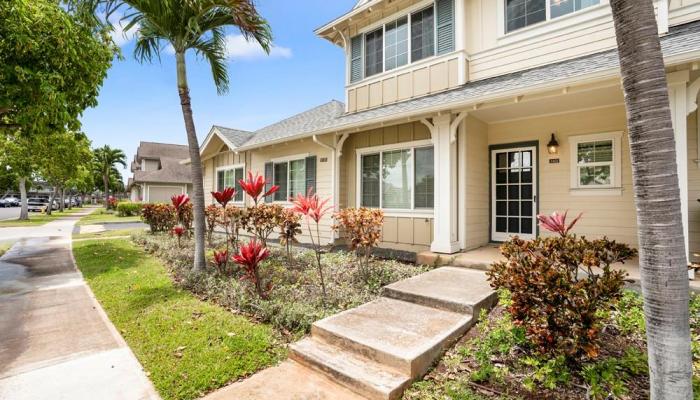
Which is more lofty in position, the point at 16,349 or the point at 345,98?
the point at 345,98

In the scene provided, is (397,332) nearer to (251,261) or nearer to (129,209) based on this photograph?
(251,261)

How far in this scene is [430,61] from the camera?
27.7ft

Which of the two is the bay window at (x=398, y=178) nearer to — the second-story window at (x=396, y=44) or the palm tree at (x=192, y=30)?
the second-story window at (x=396, y=44)

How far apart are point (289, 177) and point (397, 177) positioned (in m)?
4.08

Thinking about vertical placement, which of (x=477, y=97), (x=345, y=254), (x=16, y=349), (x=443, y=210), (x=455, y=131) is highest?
(x=477, y=97)

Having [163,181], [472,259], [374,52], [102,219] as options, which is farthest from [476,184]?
[163,181]

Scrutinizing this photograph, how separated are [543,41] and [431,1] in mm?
2819

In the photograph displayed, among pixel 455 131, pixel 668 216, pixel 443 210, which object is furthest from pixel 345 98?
pixel 668 216

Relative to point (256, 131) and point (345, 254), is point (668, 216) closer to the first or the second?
point (345, 254)

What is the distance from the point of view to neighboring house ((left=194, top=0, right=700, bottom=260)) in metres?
5.89

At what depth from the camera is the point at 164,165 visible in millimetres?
32156

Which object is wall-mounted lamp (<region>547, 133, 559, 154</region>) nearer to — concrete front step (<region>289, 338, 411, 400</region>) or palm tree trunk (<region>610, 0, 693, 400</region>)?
palm tree trunk (<region>610, 0, 693, 400</region>)

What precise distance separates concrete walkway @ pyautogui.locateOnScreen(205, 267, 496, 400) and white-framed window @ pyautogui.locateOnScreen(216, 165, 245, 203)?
976 centimetres

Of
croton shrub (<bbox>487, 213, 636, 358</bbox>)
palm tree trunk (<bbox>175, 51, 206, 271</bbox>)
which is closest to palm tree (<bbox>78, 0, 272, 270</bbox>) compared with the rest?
palm tree trunk (<bbox>175, 51, 206, 271</bbox>)
